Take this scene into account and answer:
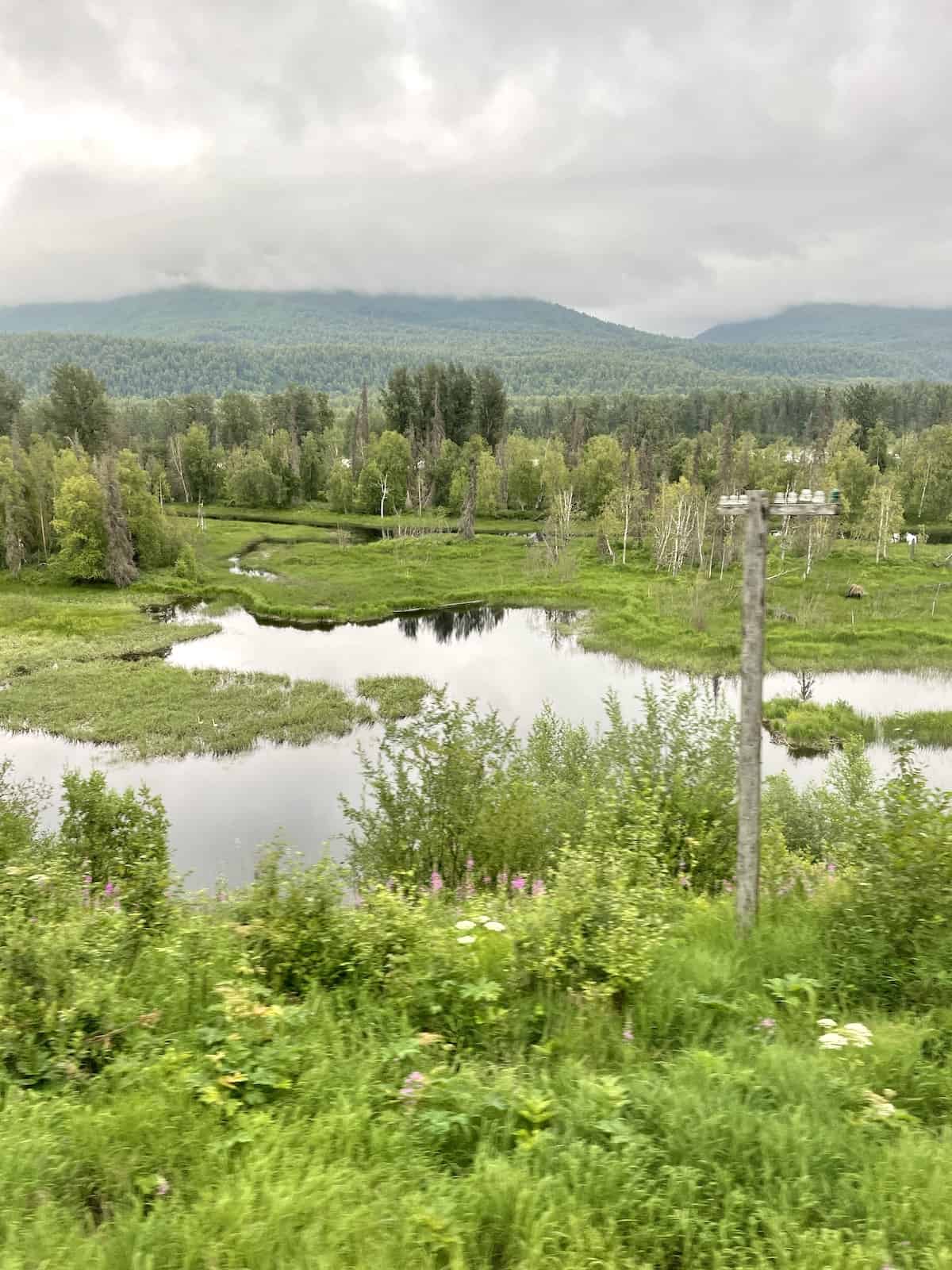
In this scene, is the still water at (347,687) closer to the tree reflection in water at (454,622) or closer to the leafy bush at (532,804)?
the tree reflection in water at (454,622)

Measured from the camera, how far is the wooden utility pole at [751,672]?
26.8ft

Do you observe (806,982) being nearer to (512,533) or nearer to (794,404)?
(512,533)

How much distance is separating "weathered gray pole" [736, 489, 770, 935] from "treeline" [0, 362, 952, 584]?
193 ft

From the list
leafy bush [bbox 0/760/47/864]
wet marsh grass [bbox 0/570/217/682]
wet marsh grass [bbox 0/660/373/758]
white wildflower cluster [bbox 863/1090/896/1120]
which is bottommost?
wet marsh grass [bbox 0/660/373/758]

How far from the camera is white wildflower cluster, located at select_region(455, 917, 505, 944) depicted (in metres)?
7.54

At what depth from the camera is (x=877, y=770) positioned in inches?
1106

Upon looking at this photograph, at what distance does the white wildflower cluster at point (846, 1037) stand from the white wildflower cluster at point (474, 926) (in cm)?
305

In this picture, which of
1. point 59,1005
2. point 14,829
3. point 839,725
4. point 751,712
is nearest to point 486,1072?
point 59,1005

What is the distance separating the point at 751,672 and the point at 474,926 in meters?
4.13

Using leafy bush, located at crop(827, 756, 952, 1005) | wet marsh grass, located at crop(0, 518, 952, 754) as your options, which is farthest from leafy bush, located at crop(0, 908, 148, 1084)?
wet marsh grass, located at crop(0, 518, 952, 754)

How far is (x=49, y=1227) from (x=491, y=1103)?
2.73 meters

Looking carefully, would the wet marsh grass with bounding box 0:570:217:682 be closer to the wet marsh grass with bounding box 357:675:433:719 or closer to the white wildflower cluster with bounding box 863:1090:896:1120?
the wet marsh grass with bounding box 357:675:433:719

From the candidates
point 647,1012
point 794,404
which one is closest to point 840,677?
point 647,1012

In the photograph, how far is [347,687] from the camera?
126ft
